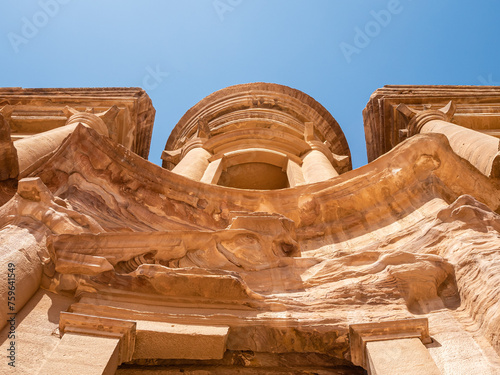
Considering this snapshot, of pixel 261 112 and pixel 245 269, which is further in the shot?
pixel 261 112

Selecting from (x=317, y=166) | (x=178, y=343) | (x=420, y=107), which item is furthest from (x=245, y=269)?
(x=420, y=107)

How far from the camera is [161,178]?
9.98 m

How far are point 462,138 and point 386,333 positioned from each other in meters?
9.40

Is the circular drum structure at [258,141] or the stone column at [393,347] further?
the circular drum structure at [258,141]

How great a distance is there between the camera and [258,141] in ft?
65.6

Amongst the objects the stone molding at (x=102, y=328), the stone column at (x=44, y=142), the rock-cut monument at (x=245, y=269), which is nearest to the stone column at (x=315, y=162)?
the rock-cut monument at (x=245, y=269)

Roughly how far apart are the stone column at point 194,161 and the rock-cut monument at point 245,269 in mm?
5573

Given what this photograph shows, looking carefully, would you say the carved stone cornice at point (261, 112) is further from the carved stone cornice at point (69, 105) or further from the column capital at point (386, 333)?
the column capital at point (386, 333)

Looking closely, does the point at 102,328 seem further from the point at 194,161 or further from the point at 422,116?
the point at 422,116

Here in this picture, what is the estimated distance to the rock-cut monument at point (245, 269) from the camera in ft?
15.9

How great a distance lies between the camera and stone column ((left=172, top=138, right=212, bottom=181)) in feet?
53.0

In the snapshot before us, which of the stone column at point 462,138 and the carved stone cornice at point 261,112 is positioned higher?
the carved stone cornice at point 261,112

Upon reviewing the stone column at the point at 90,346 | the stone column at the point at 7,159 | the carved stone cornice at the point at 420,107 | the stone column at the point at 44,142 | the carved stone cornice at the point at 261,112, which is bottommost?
the stone column at the point at 90,346

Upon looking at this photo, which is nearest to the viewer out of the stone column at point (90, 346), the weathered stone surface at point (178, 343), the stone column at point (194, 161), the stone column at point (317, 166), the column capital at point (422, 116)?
the stone column at point (90, 346)
